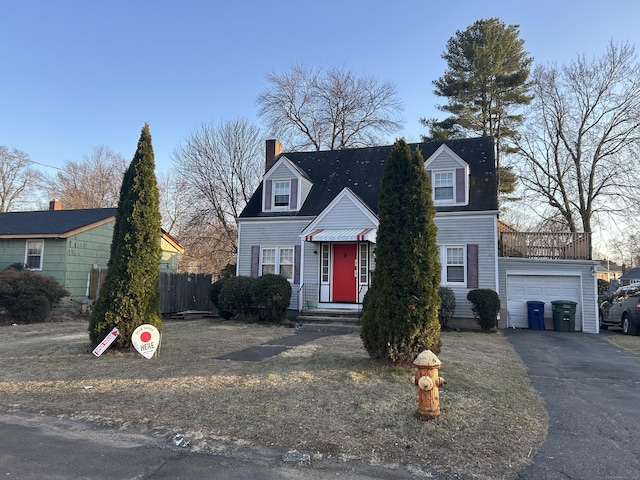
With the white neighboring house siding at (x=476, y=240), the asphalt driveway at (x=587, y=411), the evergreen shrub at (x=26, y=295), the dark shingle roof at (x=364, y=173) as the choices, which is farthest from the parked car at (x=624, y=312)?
the evergreen shrub at (x=26, y=295)

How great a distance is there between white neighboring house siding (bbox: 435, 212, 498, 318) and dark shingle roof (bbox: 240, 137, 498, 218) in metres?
0.33

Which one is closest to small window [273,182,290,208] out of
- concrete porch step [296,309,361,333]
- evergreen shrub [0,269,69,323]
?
concrete porch step [296,309,361,333]

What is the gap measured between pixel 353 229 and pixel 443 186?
12.5ft

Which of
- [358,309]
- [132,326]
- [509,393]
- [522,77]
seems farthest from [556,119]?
[132,326]

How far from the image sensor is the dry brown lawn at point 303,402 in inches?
161

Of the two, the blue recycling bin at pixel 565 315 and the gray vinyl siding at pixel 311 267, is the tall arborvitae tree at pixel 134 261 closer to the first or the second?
the gray vinyl siding at pixel 311 267

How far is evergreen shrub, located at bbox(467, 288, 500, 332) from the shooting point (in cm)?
1348

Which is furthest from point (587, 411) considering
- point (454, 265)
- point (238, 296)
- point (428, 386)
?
point (238, 296)

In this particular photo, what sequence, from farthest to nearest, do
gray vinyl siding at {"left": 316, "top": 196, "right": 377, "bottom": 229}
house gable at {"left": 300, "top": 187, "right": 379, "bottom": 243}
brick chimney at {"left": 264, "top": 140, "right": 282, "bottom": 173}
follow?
1. brick chimney at {"left": 264, "top": 140, "right": 282, "bottom": 173}
2. gray vinyl siding at {"left": 316, "top": 196, "right": 377, "bottom": 229}
3. house gable at {"left": 300, "top": 187, "right": 379, "bottom": 243}

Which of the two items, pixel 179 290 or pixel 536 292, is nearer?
pixel 536 292

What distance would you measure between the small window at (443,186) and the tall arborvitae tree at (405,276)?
8.58 metres

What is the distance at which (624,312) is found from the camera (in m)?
14.7

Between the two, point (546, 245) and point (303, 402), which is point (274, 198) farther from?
point (303, 402)

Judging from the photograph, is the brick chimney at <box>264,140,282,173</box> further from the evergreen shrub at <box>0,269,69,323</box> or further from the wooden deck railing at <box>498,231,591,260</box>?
the wooden deck railing at <box>498,231,591,260</box>
